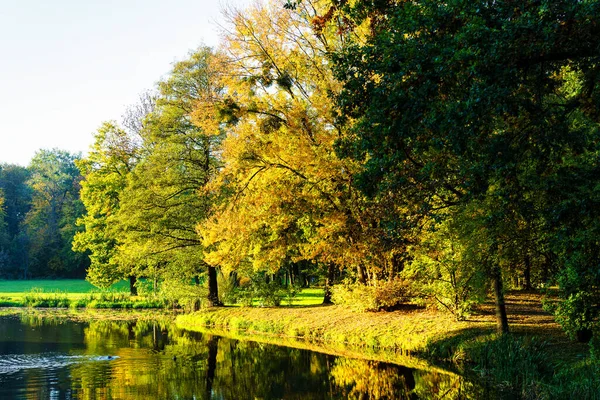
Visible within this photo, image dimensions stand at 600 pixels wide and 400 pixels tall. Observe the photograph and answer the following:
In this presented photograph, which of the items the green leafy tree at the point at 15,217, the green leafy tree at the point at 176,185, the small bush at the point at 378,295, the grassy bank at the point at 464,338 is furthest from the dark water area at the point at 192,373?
the green leafy tree at the point at 15,217

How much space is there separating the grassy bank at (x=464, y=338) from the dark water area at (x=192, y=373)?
1.35 meters

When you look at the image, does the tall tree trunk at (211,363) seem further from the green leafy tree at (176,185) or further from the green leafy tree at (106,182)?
the green leafy tree at (106,182)

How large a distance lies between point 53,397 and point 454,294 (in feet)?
40.7

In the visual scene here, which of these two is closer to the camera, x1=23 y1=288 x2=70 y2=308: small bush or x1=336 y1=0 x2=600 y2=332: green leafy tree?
x1=336 y1=0 x2=600 y2=332: green leafy tree

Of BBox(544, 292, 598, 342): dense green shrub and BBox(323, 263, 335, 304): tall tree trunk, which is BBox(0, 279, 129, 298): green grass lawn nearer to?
BBox(323, 263, 335, 304): tall tree trunk

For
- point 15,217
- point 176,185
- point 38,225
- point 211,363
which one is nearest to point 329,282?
point 176,185

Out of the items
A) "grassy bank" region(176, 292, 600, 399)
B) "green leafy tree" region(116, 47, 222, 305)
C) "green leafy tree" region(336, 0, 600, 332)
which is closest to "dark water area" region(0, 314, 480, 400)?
"grassy bank" region(176, 292, 600, 399)

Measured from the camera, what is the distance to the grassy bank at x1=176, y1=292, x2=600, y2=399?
13.0 meters

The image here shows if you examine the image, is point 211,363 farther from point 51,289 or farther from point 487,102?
point 51,289

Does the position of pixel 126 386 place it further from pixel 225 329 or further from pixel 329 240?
pixel 225 329

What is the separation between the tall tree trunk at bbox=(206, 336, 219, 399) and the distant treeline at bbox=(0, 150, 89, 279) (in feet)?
151

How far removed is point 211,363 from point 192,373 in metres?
1.71

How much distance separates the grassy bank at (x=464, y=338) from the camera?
13.0 meters

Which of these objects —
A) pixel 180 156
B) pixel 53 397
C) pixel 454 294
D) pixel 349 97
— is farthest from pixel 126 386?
pixel 180 156
